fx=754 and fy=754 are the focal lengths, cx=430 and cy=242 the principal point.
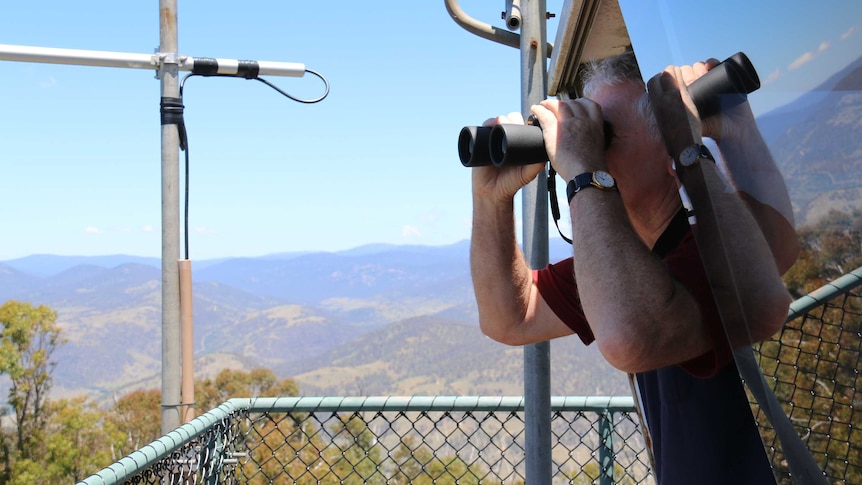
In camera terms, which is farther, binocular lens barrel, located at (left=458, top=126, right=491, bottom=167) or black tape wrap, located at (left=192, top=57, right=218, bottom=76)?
black tape wrap, located at (left=192, top=57, right=218, bottom=76)

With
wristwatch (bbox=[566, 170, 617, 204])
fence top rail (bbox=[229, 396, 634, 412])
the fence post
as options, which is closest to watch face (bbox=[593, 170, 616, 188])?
wristwatch (bbox=[566, 170, 617, 204])

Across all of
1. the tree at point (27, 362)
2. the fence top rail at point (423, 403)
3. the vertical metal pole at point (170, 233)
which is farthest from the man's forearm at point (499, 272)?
the tree at point (27, 362)

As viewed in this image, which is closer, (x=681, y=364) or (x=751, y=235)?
(x=751, y=235)

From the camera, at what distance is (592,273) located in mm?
1201

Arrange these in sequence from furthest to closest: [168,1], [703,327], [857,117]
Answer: [168,1], [703,327], [857,117]

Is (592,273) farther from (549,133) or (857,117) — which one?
(857,117)

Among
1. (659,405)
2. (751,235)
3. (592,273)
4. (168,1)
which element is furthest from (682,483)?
(168,1)

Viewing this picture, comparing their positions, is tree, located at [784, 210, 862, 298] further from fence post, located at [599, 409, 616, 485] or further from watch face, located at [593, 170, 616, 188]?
fence post, located at [599, 409, 616, 485]

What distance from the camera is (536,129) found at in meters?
1.38

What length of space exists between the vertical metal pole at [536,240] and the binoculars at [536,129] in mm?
462

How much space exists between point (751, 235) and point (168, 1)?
376cm

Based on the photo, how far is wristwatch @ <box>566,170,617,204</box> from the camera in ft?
4.07

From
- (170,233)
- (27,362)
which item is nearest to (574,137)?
(170,233)

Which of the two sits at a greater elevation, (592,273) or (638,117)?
(638,117)
